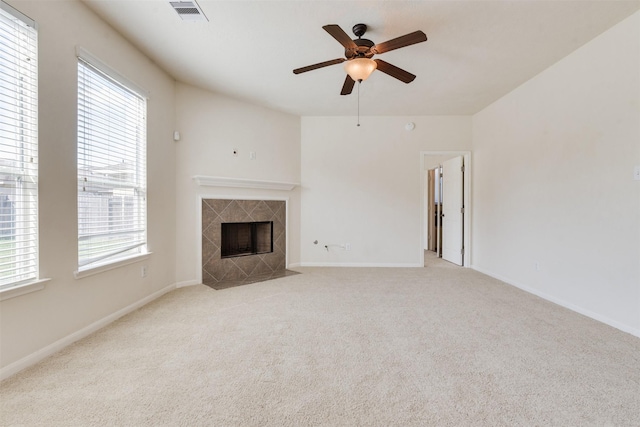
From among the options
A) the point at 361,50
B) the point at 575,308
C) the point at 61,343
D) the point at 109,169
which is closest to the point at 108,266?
the point at 61,343

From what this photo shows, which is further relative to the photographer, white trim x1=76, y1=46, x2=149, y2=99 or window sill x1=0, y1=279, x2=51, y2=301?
white trim x1=76, y1=46, x2=149, y2=99

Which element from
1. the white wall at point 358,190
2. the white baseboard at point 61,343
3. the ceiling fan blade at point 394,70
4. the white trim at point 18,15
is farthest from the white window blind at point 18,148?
the white wall at point 358,190

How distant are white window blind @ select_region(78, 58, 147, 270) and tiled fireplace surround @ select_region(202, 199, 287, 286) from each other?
35.1 inches

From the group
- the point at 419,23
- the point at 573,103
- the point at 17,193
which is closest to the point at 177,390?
the point at 17,193

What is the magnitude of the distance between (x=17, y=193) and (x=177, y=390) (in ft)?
5.11

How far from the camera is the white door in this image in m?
4.86

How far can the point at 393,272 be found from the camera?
4.37 m

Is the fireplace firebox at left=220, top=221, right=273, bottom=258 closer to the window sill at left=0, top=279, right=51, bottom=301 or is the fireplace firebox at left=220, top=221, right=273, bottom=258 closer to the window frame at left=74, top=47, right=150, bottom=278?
the window frame at left=74, top=47, right=150, bottom=278

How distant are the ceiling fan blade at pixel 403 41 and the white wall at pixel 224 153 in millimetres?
2440

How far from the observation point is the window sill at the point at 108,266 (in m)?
2.12

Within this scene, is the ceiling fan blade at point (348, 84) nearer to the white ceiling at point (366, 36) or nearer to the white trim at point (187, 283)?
the white ceiling at point (366, 36)

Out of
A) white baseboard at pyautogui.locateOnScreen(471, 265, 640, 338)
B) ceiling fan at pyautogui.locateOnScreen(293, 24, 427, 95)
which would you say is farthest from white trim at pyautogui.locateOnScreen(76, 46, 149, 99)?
white baseboard at pyautogui.locateOnScreen(471, 265, 640, 338)

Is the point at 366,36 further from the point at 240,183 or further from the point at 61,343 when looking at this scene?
the point at 61,343

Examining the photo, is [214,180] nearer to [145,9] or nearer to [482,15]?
[145,9]
